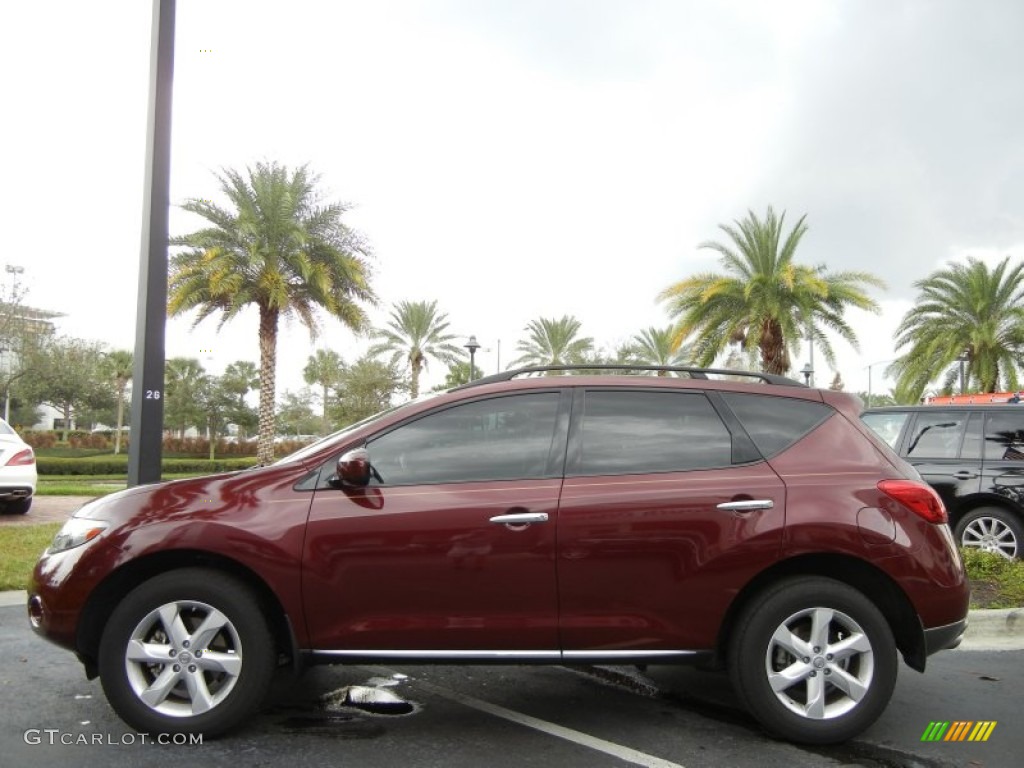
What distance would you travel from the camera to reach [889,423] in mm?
8477

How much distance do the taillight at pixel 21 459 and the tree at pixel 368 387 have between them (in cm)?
3305

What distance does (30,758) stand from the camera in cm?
339

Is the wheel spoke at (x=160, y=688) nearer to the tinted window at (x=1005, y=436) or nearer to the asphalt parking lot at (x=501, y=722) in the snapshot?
the asphalt parking lot at (x=501, y=722)

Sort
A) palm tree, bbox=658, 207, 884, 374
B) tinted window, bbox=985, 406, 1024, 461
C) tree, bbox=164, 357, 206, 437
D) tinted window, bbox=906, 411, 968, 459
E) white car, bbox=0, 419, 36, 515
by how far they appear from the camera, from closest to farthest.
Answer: tinted window, bbox=985, 406, 1024, 461 → tinted window, bbox=906, 411, 968, 459 → white car, bbox=0, 419, 36, 515 → palm tree, bbox=658, 207, 884, 374 → tree, bbox=164, 357, 206, 437

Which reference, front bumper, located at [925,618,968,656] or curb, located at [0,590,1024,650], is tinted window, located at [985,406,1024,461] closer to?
curb, located at [0,590,1024,650]

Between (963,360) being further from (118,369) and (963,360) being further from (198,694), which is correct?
(118,369)

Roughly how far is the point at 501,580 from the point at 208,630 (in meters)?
1.31

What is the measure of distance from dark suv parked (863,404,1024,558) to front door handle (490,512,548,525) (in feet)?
17.2

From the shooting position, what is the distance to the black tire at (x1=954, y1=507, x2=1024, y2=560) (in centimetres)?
753

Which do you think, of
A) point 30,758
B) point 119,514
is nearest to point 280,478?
point 119,514

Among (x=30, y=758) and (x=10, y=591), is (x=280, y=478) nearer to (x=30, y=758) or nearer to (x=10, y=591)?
(x=30, y=758)

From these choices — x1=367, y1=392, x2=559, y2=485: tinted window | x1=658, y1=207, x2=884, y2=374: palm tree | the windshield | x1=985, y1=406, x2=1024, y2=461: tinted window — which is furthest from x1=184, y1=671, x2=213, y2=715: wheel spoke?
x1=658, y1=207, x2=884, y2=374: palm tree

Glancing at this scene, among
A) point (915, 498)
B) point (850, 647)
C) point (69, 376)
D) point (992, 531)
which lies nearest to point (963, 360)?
point (992, 531)

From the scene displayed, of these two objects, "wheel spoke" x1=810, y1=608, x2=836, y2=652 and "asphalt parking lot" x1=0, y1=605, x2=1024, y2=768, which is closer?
"asphalt parking lot" x1=0, y1=605, x2=1024, y2=768
